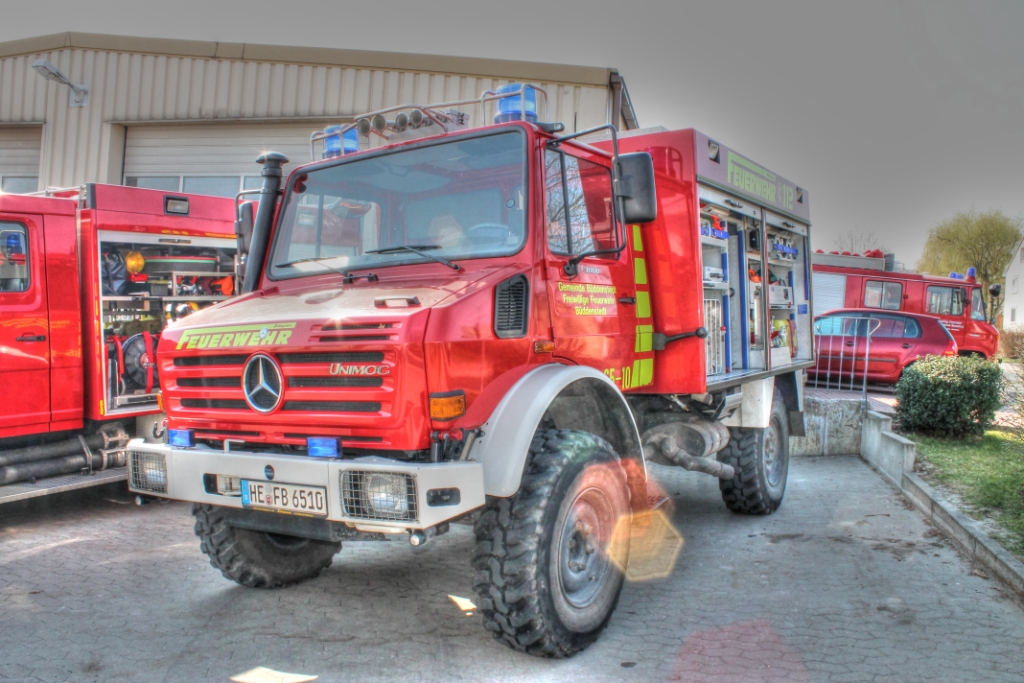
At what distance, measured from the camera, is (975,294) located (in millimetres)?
17781

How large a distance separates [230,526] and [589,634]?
2.08 metres

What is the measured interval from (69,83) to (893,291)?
55.1 ft

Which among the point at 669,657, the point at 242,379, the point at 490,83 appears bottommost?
the point at 669,657

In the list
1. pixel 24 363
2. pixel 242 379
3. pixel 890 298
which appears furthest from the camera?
pixel 890 298

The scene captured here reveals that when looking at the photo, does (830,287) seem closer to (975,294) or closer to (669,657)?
(975,294)

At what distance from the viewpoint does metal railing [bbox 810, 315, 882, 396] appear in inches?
497

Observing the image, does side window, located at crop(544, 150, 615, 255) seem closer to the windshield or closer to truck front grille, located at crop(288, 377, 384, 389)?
the windshield

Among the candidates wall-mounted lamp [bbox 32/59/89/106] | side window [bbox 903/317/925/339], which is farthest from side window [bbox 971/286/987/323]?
wall-mounted lamp [bbox 32/59/89/106]

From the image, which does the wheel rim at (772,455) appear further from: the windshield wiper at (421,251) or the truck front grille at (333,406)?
the truck front grille at (333,406)

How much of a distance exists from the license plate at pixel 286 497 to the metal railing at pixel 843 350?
10386 mm

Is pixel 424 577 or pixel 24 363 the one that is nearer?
pixel 424 577

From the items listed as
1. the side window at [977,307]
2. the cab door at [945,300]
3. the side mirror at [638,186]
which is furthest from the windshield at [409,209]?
the side window at [977,307]

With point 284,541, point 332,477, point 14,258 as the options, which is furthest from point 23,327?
point 332,477

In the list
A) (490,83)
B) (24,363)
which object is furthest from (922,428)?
(24,363)
